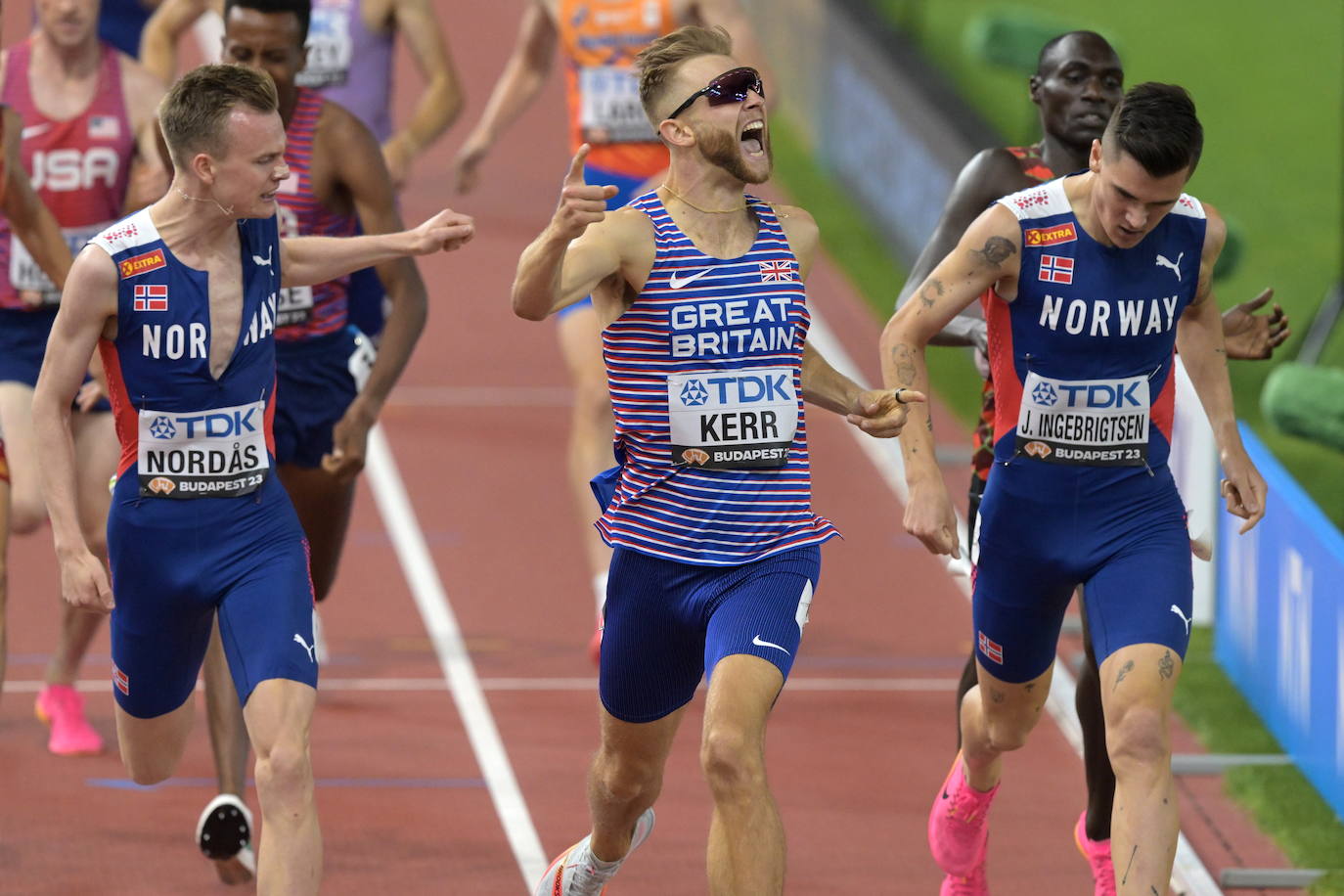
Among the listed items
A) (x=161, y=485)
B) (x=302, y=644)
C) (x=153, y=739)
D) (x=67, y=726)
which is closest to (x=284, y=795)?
(x=302, y=644)

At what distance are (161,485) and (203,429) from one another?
0.19 meters

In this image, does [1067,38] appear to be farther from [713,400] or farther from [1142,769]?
[1142,769]

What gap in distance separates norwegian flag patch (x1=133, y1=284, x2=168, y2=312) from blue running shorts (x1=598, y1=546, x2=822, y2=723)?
133cm

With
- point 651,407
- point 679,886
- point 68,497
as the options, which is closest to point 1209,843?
point 679,886

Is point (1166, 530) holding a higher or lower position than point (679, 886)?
higher

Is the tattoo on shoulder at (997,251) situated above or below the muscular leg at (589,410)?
above

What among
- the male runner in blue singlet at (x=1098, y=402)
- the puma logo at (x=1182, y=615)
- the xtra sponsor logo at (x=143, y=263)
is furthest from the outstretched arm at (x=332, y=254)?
the puma logo at (x=1182, y=615)

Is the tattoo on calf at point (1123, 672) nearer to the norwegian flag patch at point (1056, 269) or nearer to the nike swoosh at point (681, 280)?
the norwegian flag patch at point (1056, 269)

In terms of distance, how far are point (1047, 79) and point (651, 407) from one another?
6.57 feet

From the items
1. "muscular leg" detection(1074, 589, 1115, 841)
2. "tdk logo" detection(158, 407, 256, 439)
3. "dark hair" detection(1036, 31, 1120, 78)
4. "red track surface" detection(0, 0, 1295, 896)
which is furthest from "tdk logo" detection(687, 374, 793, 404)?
"red track surface" detection(0, 0, 1295, 896)

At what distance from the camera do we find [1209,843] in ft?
26.5

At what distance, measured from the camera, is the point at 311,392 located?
830cm

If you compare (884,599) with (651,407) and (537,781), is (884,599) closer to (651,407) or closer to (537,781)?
(537,781)

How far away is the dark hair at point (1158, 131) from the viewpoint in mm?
6121
